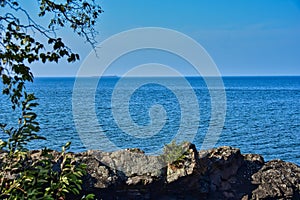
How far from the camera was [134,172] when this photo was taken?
30.5ft

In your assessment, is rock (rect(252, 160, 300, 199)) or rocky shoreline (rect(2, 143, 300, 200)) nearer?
rocky shoreline (rect(2, 143, 300, 200))

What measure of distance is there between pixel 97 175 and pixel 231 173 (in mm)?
3564

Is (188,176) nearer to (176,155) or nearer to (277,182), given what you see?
(176,155)

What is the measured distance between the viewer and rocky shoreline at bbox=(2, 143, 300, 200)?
904cm

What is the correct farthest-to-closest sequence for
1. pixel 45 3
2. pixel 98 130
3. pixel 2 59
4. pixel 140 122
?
1. pixel 140 122
2. pixel 98 130
3. pixel 45 3
4. pixel 2 59

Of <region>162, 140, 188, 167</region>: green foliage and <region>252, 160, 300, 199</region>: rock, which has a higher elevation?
<region>162, 140, 188, 167</region>: green foliage

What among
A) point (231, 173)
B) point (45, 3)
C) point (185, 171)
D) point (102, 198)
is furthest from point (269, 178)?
point (45, 3)

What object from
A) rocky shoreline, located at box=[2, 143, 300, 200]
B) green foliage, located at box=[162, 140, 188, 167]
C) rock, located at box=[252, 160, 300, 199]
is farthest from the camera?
rock, located at box=[252, 160, 300, 199]

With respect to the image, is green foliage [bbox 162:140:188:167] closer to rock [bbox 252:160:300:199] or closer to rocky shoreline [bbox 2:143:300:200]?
rocky shoreline [bbox 2:143:300:200]

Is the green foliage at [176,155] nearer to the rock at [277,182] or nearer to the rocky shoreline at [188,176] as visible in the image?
the rocky shoreline at [188,176]

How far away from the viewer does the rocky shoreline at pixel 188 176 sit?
9.04 meters

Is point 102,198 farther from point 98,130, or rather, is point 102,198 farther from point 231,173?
point 98,130

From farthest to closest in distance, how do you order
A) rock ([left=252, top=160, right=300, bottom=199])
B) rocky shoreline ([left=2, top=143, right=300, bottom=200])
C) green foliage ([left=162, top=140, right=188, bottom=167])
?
rock ([left=252, top=160, right=300, bottom=199]) < green foliage ([left=162, top=140, right=188, bottom=167]) < rocky shoreline ([left=2, top=143, right=300, bottom=200])

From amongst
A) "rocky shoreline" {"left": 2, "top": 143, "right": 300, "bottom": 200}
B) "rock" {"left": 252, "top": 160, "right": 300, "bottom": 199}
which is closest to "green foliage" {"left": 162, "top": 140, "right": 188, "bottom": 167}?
"rocky shoreline" {"left": 2, "top": 143, "right": 300, "bottom": 200}
